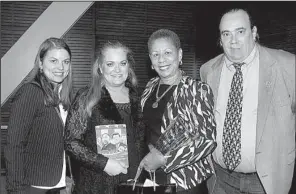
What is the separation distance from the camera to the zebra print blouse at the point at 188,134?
7.37ft

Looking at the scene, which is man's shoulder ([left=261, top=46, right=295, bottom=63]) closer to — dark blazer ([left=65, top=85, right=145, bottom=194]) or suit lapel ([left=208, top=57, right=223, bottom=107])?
suit lapel ([left=208, top=57, right=223, bottom=107])

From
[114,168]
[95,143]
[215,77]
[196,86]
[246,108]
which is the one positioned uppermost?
[215,77]

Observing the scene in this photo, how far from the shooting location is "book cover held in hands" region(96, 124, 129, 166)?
2.36 metres

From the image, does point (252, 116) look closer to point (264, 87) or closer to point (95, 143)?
point (264, 87)

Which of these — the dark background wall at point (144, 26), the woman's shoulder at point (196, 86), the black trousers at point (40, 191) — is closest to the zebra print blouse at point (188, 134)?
the woman's shoulder at point (196, 86)

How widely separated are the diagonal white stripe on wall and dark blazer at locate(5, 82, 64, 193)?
3.18m

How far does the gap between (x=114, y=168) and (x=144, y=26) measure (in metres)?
4.15

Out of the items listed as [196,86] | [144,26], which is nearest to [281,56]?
[196,86]

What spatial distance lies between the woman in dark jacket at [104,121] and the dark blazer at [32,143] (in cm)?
18

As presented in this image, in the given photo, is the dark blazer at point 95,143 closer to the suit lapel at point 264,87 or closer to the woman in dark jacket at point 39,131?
the woman in dark jacket at point 39,131

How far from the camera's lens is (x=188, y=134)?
2.25 meters

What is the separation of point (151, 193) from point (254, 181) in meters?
0.95

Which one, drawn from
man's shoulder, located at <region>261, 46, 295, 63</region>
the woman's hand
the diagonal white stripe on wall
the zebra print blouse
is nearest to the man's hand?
the zebra print blouse

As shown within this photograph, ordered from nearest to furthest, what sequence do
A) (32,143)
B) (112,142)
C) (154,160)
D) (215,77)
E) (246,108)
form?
(154,160) < (112,142) < (32,143) < (246,108) < (215,77)
